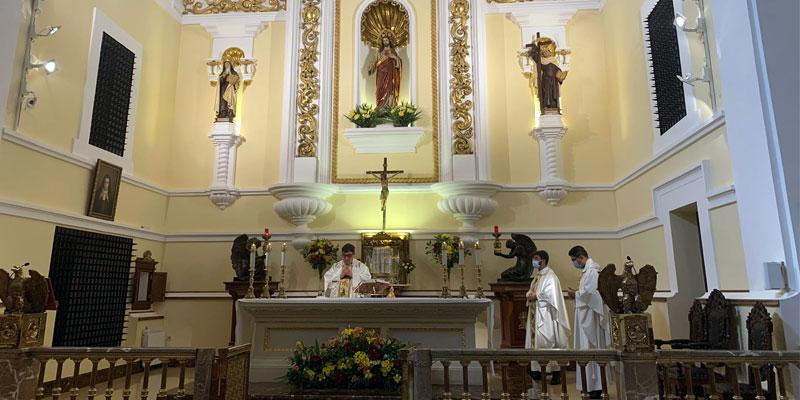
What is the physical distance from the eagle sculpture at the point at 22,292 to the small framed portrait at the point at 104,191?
128 inches

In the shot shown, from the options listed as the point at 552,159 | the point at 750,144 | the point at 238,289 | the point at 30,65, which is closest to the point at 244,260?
the point at 238,289

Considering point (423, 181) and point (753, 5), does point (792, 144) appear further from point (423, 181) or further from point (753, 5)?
point (423, 181)

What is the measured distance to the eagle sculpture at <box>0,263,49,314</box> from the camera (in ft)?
13.5

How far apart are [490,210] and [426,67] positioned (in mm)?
2855

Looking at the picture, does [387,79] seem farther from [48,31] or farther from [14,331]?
[14,331]

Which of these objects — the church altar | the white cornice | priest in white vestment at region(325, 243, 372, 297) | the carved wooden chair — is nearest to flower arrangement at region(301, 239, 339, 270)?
priest in white vestment at region(325, 243, 372, 297)

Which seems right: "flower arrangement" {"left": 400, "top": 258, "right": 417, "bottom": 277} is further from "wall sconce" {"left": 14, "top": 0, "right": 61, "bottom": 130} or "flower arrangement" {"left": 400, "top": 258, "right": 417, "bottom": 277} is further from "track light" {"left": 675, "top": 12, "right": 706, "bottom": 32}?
"wall sconce" {"left": 14, "top": 0, "right": 61, "bottom": 130}

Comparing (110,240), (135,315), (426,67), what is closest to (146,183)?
(110,240)

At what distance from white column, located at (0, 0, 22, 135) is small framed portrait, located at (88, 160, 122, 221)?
5.14ft

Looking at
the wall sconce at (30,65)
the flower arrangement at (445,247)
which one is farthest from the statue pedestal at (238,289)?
the wall sconce at (30,65)

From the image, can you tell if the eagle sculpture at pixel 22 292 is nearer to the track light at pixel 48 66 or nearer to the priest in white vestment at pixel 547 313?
the track light at pixel 48 66

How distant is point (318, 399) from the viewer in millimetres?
5027

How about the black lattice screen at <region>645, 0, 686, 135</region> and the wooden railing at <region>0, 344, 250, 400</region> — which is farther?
the black lattice screen at <region>645, 0, 686, 135</region>

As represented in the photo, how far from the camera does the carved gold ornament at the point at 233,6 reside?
32.3 ft
